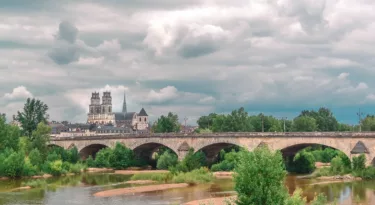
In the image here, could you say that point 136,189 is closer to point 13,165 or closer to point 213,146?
point 13,165

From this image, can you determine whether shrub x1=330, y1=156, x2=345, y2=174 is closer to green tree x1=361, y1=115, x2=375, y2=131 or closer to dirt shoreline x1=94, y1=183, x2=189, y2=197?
dirt shoreline x1=94, y1=183, x2=189, y2=197

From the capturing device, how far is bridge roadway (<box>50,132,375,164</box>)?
232 feet

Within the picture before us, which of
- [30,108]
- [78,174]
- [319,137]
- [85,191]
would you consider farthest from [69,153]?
[319,137]

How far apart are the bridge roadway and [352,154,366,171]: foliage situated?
2.45 ft

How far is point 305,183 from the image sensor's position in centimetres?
6456

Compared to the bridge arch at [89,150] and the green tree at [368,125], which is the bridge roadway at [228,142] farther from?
the green tree at [368,125]

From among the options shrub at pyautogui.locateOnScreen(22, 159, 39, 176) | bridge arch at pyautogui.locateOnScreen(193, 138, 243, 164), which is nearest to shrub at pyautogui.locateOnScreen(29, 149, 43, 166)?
shrub at pyautogui.locateOnScreen(22, 159, 39, 176)

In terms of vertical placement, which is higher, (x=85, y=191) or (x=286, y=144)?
(x=286, y=144)

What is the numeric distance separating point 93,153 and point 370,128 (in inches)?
2233

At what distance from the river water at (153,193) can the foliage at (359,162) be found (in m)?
5.20

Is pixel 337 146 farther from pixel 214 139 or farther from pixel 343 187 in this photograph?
pixel 214 139

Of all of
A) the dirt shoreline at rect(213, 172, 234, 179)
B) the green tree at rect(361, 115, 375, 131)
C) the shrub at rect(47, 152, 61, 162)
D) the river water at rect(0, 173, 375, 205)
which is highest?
the green tree at rect(361, 115, 375, 131)

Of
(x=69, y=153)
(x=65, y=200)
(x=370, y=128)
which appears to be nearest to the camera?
(x=65, y=200)

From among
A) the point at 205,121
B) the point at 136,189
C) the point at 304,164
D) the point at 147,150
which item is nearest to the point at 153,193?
the point at 136,189
